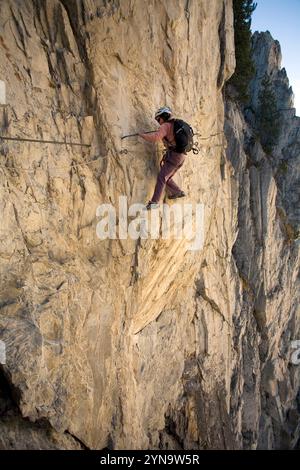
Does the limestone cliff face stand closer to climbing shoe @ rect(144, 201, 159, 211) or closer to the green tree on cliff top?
climbing shoe @ rect(144, 201, 159, 211)

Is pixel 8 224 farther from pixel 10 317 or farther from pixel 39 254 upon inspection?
pixel 10 317

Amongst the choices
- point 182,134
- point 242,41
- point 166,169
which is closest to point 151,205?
point 166,169

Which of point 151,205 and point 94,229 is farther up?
point 151,205

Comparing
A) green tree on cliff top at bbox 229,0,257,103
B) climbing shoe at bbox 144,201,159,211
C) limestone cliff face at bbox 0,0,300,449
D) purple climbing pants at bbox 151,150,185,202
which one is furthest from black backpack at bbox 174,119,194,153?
green tree on cliff top at bbox 229,0,257,103

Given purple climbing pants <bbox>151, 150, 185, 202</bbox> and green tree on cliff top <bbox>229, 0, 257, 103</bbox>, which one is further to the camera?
green tree on cliff top <bbox>229, 0, 257, 103</bbox>

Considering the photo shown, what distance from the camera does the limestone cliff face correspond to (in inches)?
302

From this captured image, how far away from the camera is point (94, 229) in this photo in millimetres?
9203

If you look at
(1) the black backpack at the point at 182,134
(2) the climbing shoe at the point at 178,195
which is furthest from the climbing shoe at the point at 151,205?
(1) the black backpack at the point at 182,134

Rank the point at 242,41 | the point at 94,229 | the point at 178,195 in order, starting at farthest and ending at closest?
the point at 242,41 → the point at 178,195 → the point at 94,229

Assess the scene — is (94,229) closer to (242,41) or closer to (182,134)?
(182,134)

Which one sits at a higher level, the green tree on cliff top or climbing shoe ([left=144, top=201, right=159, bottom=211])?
the green tree on cliff top

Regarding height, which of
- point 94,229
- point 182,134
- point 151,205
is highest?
point 182,134
